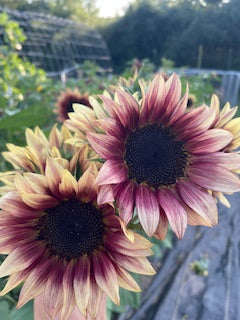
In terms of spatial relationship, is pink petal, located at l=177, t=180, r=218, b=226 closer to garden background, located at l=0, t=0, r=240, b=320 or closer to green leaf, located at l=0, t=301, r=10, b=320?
garden background, located at l=0, t=0, r=240, b=320

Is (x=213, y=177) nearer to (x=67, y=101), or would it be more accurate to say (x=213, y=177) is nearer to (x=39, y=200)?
(x=39, y=200)

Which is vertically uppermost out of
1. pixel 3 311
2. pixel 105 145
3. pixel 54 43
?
pixel 105 145

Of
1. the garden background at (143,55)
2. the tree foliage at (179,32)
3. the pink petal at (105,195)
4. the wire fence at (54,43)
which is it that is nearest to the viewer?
the pink petal at (105,195)

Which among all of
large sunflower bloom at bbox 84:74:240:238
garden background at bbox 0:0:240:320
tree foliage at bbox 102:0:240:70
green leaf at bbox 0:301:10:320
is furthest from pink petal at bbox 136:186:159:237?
tree foliage at bbox 102:0:240:70

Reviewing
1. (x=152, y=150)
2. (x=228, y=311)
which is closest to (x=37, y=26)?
(x=228, y=311)

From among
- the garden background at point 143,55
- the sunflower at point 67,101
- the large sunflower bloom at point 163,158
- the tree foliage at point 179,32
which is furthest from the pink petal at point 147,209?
the tree foliage at point 179,32

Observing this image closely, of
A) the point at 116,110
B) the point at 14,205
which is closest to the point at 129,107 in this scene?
the point at 116,110

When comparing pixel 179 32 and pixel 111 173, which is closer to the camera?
pixel 111 173

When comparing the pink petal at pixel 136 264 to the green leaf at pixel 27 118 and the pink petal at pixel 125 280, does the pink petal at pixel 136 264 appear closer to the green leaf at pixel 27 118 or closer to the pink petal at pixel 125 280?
the pink petal at pixel 125 280
